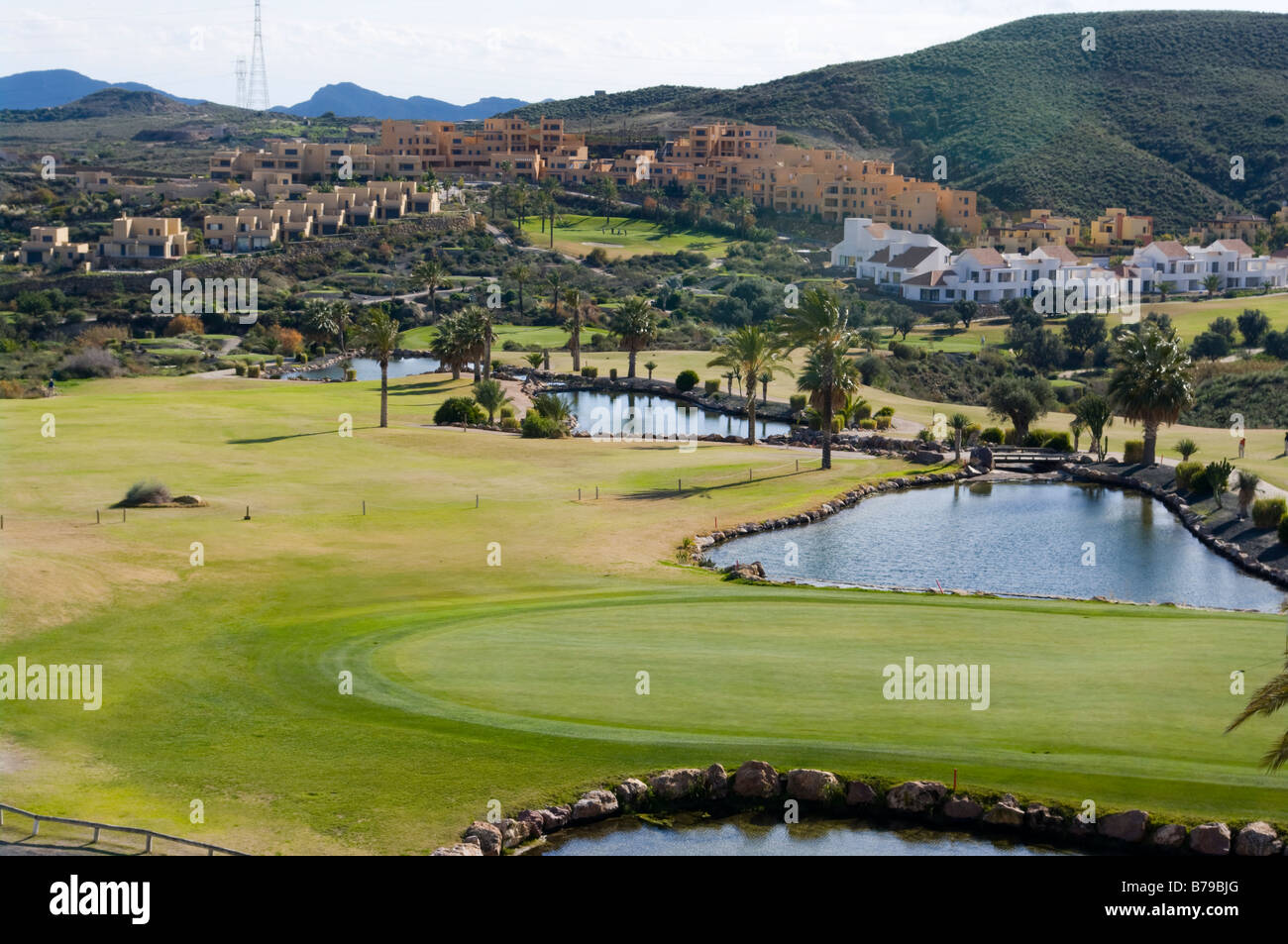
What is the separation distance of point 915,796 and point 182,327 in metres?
111

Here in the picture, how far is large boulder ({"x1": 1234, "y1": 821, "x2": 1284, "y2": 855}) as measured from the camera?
2162cm

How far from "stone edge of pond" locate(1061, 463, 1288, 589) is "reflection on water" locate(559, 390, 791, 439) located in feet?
70.1

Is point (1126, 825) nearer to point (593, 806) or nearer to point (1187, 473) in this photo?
point (593, 806)

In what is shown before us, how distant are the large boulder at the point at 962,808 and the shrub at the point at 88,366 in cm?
8061

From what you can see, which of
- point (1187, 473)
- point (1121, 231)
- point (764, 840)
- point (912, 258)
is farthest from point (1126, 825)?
point (1121, 231)

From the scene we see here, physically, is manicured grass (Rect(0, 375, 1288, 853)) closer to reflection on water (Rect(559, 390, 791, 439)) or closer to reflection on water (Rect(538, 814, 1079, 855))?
reflection on water (Rect(538, 814, 1079, 855))

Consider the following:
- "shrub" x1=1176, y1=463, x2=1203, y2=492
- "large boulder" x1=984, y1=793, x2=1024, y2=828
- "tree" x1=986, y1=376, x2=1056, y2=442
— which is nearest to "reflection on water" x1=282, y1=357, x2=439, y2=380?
"tree" x1=986, y1=376, x2=1056, y2=442

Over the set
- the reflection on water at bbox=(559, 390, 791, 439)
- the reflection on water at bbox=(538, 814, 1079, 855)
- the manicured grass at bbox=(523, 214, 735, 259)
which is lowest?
the reflection on water at bbox=(538, 814, 1079, 855)

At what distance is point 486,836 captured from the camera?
73.6ft

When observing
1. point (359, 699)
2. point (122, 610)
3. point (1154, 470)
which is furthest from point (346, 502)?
point (1154, 470)

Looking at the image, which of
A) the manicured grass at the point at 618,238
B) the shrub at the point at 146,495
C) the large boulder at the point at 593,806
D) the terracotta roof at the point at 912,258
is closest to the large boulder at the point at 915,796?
the large boulder at the point at 593,806

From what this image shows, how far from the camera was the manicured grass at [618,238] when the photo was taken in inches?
6573

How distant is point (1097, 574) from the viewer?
48.0m

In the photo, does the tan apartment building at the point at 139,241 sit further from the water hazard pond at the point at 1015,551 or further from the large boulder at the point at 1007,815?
the large boulder at the point at 1007,815
